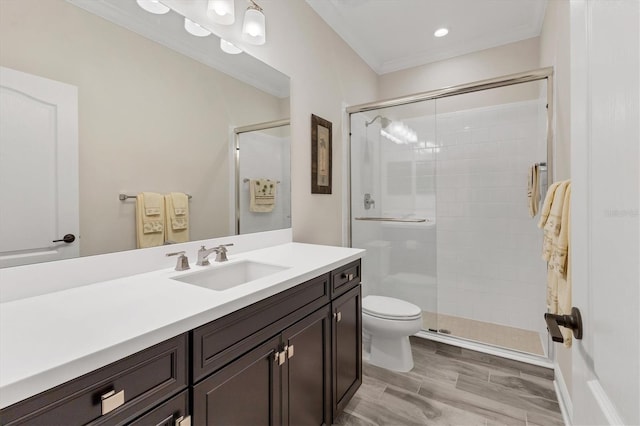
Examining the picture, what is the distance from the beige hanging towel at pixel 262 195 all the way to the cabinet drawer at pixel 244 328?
71 centimetres

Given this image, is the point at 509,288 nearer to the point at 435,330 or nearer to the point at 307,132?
the point at 435,330

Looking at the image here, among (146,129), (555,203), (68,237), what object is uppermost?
(146,129)

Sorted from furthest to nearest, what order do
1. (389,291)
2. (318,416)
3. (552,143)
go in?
(389,291) → (552,143) → (318,416)

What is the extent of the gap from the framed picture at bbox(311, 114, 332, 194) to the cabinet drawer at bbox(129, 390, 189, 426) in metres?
1.63

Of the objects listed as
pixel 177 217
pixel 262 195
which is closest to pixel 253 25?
pixel 262 195

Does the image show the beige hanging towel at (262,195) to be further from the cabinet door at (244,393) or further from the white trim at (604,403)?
the white trim at (604,403)

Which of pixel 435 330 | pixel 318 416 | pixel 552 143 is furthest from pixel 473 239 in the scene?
pixel 318 416

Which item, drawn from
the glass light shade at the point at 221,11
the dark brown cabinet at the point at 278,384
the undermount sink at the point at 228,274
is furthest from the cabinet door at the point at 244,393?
the glass light shade at the point at 221,11

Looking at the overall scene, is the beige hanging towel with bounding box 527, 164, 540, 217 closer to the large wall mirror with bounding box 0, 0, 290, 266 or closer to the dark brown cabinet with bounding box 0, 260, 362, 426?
the dark brown cabinet with bounding box 0, 260, 362, 426

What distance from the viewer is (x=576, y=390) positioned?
0.67 metres

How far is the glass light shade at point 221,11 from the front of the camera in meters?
1.45

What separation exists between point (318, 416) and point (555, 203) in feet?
4.51

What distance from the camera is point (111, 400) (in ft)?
2.07

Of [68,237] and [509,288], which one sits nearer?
[68,237]
